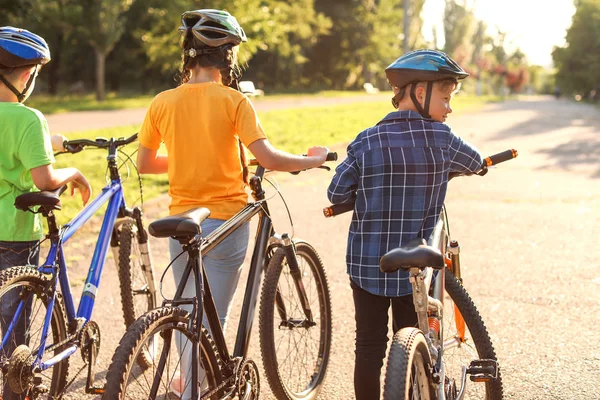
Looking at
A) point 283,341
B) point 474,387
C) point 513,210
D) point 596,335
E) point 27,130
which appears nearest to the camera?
point 27,130

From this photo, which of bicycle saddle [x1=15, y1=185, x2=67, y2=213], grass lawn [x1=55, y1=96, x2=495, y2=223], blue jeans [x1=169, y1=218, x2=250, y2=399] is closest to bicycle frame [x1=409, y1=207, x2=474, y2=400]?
blue jeans [x1=169, y1=218, x2=250, y2=399]

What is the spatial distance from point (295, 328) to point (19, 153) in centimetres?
156

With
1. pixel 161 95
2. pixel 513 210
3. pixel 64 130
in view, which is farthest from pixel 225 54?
pixel 64 130

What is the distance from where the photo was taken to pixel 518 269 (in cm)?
680

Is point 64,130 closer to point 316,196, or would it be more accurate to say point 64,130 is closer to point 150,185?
point 150,185

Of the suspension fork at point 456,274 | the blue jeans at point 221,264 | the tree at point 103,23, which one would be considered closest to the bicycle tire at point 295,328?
the blue jeans at point 221,264

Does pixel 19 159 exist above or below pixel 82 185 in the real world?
above

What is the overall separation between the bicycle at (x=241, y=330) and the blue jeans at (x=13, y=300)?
2.03 feet

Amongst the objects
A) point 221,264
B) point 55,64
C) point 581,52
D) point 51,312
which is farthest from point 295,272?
point 581,52

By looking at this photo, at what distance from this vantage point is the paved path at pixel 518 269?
4520 mm

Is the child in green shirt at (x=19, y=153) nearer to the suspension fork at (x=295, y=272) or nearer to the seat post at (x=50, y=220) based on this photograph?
the seat post at (x=50, y=220)

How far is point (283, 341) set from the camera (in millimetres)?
3936

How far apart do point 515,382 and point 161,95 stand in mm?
Answer: 2403

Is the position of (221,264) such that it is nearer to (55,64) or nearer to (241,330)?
(241,330)
